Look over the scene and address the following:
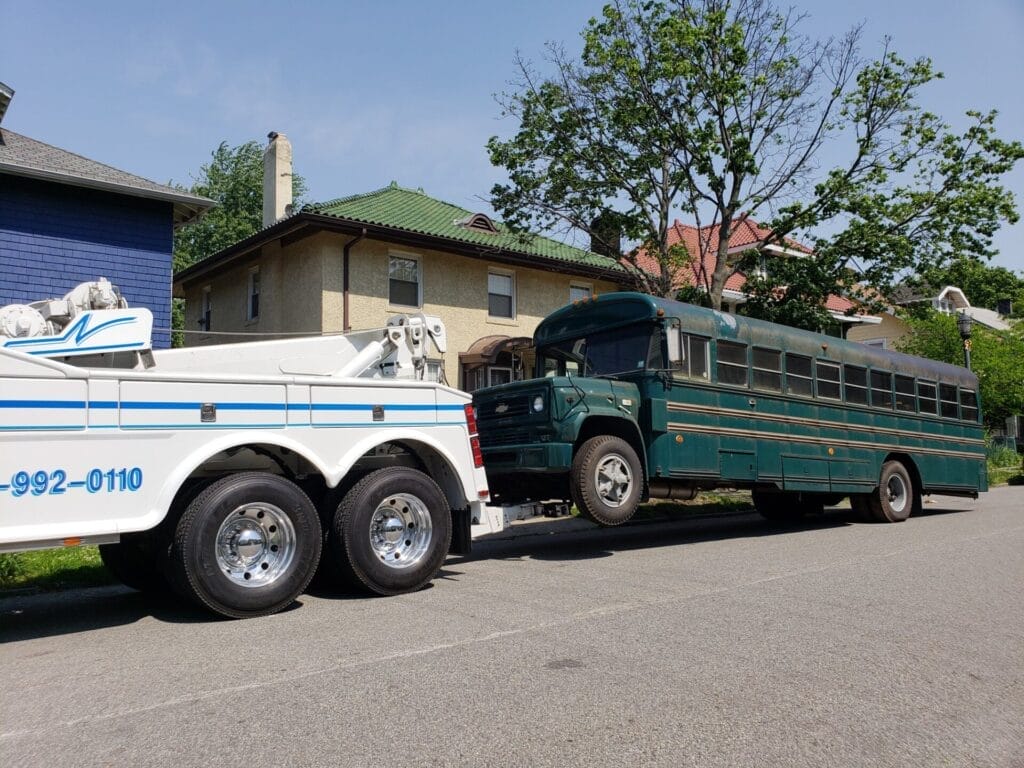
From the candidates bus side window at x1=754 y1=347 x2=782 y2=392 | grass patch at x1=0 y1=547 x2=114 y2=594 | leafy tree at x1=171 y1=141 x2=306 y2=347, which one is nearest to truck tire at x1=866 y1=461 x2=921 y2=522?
bus side window at x1=754 y1=347 x2=782 y2=392

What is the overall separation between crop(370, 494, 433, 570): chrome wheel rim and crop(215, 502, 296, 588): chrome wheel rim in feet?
2.58

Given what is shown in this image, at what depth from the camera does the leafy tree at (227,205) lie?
141ft

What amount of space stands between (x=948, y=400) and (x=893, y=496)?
2.56 meters

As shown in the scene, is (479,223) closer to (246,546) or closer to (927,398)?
(927,398)

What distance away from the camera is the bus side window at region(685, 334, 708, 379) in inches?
419

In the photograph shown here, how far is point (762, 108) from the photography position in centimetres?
1661

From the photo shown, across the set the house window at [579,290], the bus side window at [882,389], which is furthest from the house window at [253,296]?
the bus side window at [882,389]

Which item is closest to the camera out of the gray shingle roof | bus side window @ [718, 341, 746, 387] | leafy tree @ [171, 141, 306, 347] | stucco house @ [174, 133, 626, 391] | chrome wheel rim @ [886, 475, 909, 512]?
bus side window @ [718, 341, 746, 387]

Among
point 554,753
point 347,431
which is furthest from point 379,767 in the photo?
point 347,431

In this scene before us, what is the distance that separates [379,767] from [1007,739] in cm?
288

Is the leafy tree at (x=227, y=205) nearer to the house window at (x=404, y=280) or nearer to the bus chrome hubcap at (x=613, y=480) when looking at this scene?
the house window at (x=404, y=280)

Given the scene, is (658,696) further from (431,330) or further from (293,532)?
(431,330)

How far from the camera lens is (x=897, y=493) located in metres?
14.3

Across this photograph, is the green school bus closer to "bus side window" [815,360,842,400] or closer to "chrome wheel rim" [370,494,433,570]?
"bus side window" [815,360,842,400]
